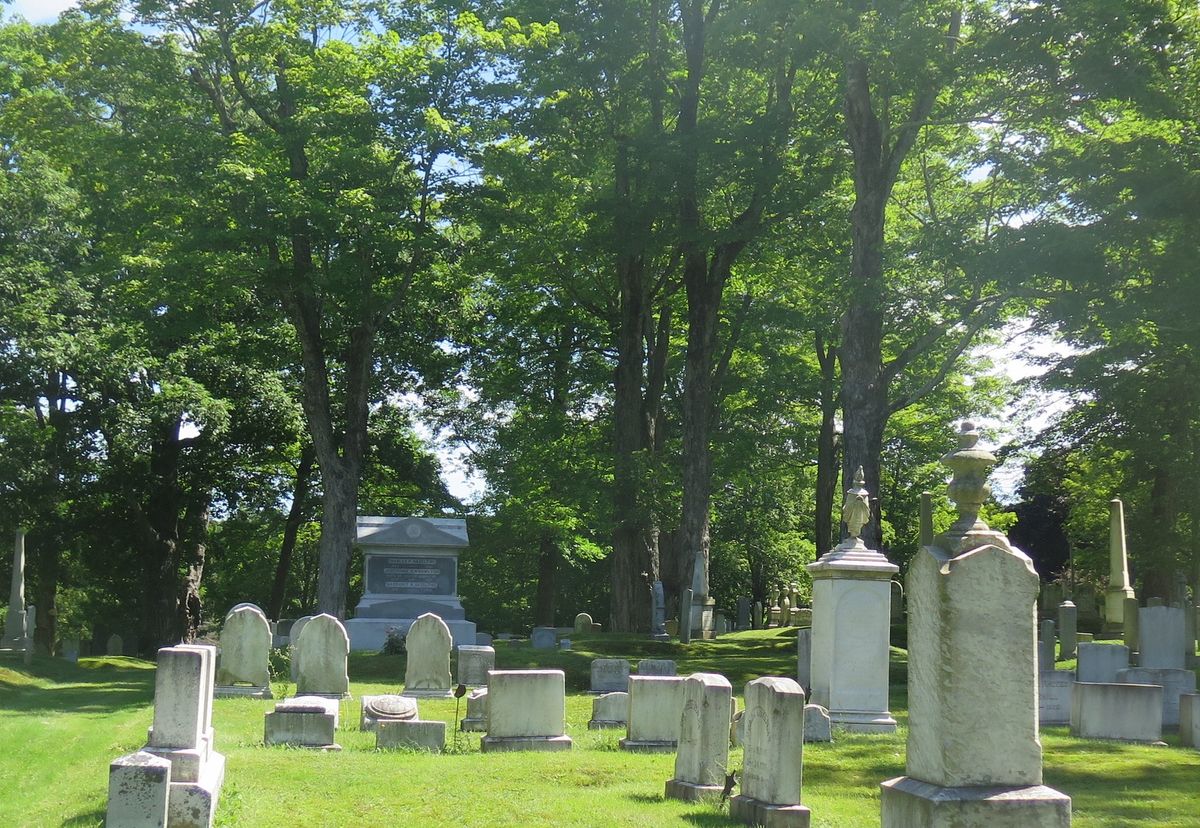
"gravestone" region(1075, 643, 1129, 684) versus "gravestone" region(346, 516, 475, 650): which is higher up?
"gravestone" region(346, 516, 475, 650)

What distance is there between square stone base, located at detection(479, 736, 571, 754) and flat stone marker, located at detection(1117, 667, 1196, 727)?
24.8 feet

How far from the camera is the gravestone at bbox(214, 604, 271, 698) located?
1833 cm

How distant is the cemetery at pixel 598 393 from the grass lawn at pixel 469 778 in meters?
0.08

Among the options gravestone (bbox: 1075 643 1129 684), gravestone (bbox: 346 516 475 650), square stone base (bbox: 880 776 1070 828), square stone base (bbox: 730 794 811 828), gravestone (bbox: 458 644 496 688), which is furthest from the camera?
gravestone (bbox: 346 516 475 650)

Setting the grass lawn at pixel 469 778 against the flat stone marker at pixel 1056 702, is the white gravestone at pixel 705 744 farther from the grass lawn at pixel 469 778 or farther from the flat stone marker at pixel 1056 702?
the flat stone marker at pixel 1056 702

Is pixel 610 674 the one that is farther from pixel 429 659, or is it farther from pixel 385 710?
pixel 385 710

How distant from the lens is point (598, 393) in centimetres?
3988

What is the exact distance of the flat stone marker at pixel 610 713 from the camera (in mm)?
15180

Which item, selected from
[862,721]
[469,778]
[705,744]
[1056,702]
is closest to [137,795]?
[469,778]

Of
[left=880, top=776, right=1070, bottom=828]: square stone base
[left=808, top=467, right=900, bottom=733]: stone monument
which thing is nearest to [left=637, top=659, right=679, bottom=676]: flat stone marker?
[left=808, top=467, right=900, bottom=733]: stone monument

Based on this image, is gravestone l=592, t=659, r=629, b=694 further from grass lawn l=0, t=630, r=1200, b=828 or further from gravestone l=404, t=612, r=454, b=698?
gravestone l=404, t=612, r=454, b=698

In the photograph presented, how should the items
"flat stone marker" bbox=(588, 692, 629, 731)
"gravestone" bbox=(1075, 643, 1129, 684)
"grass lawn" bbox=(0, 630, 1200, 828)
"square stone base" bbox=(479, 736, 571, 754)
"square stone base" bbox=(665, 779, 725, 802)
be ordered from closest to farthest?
"grass lawn" bbox=(0, 630, 1200, 828), "square stone base" bbox=(665, 779, 725, 802), "square stone base" bbox=(479, 736, 571, 754), "flat stone marker" bbox=(588, 692, 629, 731), "gravestone" bbox=(1075, 643, 1129, 684)

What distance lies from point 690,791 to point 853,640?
5.49m

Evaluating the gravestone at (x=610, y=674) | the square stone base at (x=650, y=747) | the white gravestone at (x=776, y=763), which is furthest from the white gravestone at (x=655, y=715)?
the gravestone at (x=610, y=674)
